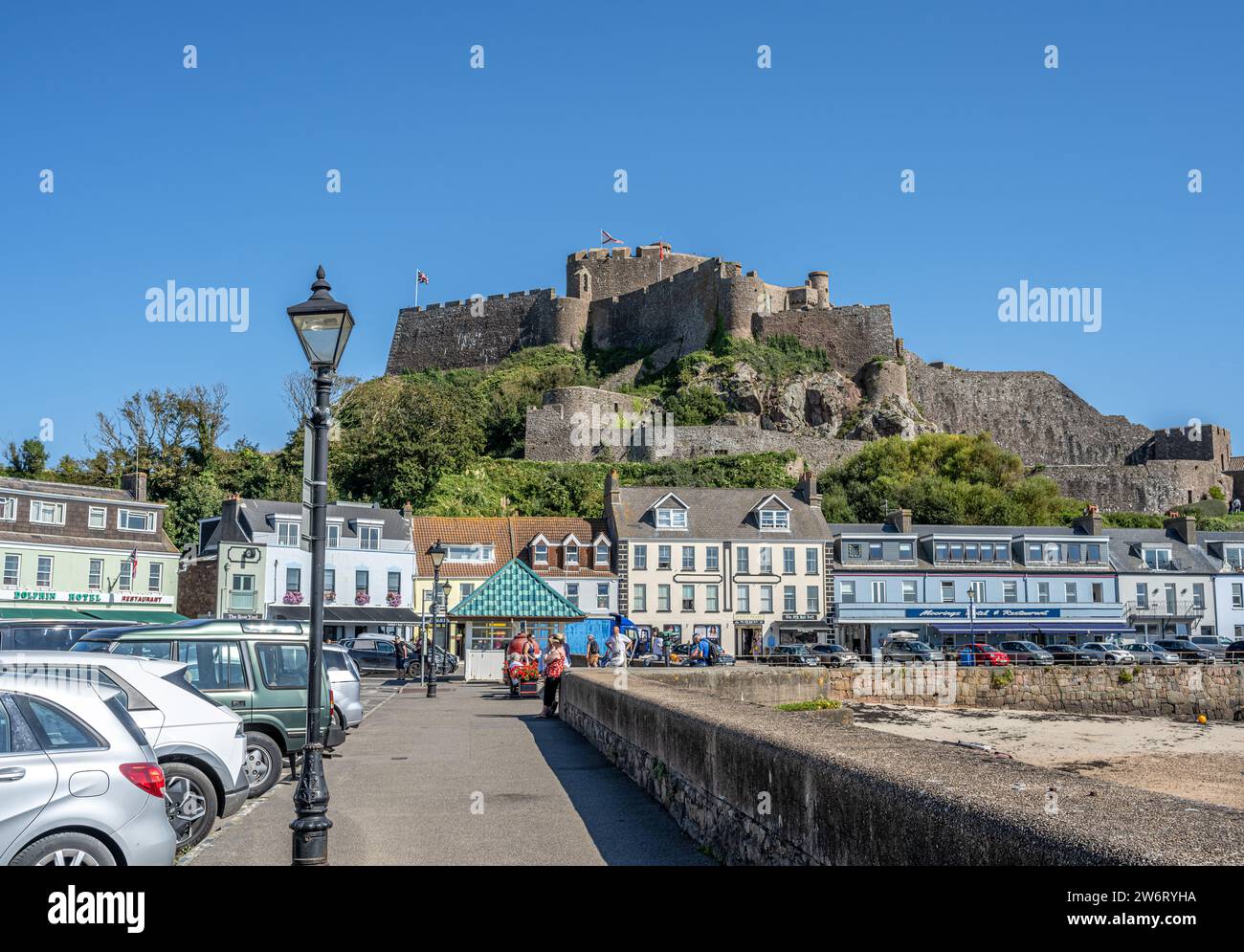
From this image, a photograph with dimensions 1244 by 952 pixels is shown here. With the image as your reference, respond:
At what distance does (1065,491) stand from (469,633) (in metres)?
70.0

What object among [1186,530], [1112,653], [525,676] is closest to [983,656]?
[1112,653]

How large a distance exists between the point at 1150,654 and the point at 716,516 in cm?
1999

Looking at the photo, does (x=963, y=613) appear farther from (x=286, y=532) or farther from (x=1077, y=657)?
(x=286, y=532)

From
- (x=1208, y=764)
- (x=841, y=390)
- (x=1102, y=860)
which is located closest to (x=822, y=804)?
(x=1102, y=860)

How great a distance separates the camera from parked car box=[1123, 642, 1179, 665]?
133 ft

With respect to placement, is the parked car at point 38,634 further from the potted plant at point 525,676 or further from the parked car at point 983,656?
the parked car at point 983,656

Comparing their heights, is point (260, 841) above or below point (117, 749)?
below

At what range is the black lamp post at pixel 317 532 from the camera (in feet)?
25.1

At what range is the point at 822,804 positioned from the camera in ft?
20.5

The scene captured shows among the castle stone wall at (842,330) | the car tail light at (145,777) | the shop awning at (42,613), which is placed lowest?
the shop awning at (42,613)

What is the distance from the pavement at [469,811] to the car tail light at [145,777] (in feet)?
7.66

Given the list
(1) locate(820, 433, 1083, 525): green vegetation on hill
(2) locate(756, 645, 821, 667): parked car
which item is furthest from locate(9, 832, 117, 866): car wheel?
(1) locate(820, 433, 1083, 525): green vegetation on hill

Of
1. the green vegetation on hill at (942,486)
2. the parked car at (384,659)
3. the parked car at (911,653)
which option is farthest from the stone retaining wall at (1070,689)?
the green vegetation on hill at (942,486)

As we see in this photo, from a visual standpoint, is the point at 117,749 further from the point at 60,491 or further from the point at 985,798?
the point at 60,491
